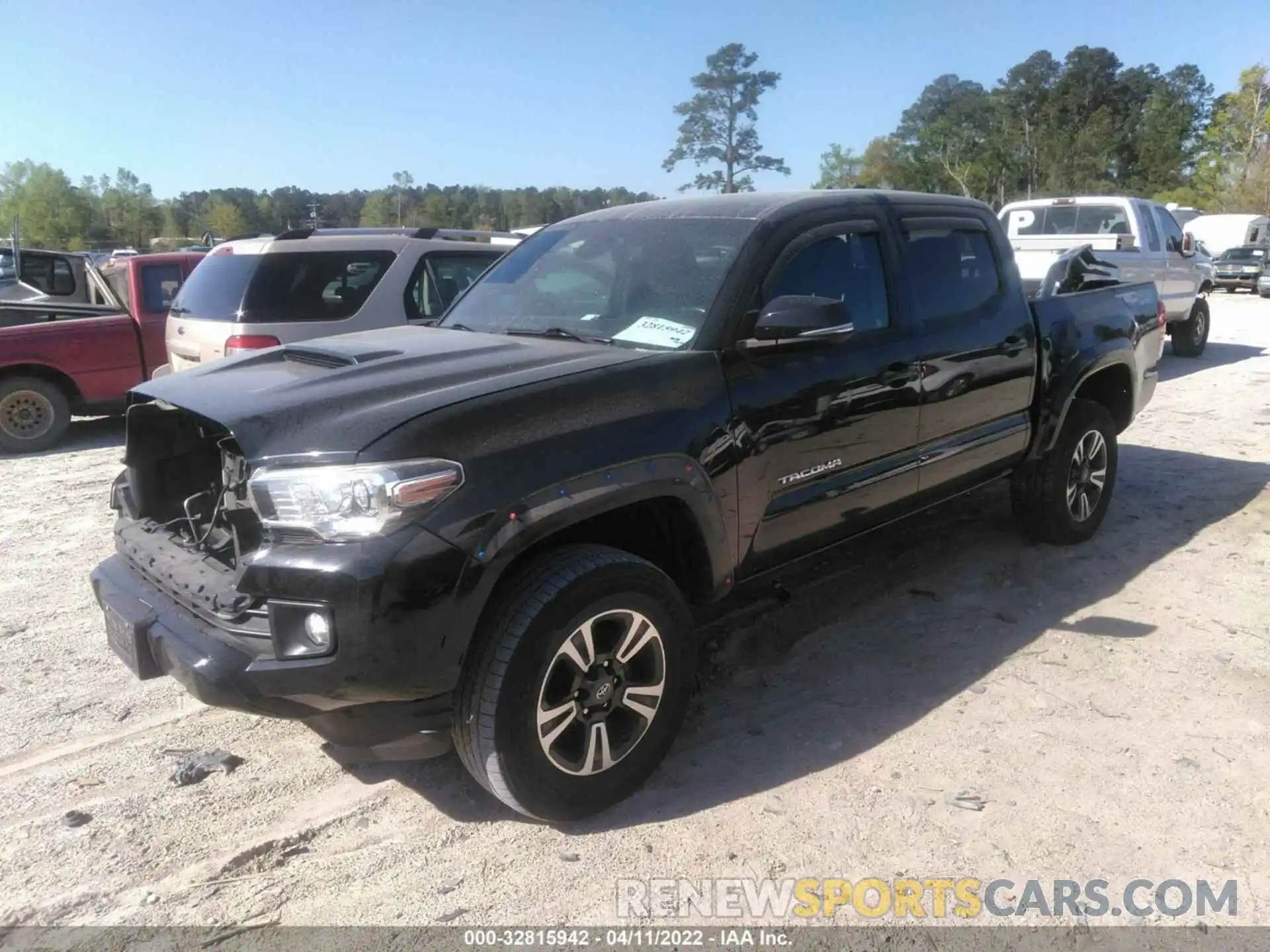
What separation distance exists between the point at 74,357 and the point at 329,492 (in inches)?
294

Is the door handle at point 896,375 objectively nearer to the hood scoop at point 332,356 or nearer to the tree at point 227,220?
the hood scoop at point 332,356

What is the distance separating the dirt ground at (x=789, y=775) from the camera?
2.68 meters

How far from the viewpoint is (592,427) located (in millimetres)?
2844

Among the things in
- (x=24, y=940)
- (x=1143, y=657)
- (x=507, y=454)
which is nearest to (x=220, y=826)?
(x=24, y=940)

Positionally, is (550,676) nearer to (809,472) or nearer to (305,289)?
(809,472)

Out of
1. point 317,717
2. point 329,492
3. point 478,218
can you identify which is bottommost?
point 317,717

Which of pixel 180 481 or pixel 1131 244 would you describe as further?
pixel 1131 244

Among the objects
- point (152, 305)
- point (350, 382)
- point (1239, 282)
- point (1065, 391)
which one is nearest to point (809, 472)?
point (350, 382)

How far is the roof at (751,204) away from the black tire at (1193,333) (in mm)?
10701

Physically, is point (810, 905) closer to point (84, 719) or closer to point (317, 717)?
point (317, 717)

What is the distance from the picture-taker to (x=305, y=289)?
668 centimetres

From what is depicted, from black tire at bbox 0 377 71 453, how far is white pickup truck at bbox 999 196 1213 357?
11.0m

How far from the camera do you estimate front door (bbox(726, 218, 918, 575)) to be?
3.32 meters

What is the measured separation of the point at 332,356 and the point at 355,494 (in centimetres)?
96
